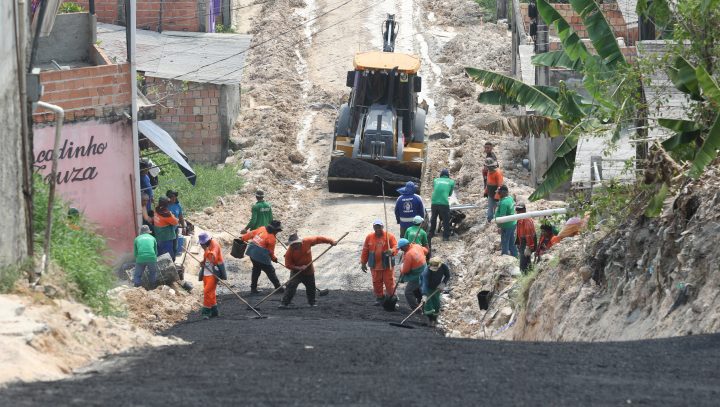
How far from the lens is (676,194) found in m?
16.2

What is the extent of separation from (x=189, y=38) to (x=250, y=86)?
Result: 2.09 metres

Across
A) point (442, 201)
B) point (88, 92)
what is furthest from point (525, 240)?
point (88, 92)

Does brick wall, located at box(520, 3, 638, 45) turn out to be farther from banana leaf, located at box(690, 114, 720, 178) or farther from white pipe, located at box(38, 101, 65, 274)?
white pipe, located at box(38, 101, 65, 274)

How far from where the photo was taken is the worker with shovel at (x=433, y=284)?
19.4m

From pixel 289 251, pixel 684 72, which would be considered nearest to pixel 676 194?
pixel 684 72

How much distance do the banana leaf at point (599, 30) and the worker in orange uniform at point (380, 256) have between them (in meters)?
4.26

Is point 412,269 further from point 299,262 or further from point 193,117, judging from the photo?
point 193,117

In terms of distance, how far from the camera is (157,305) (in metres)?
19.5

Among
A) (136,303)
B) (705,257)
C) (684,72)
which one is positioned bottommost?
(136,303)

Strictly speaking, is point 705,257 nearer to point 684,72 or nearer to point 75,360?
point 684,72

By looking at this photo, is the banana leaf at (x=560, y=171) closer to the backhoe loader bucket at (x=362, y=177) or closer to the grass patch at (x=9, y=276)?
the grass patch at (x=9, y=276)

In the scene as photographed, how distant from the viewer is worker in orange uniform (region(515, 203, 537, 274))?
67.2ft

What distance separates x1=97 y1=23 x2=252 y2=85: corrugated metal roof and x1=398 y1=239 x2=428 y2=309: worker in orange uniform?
1287 cm

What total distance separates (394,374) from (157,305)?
8.87 metres
